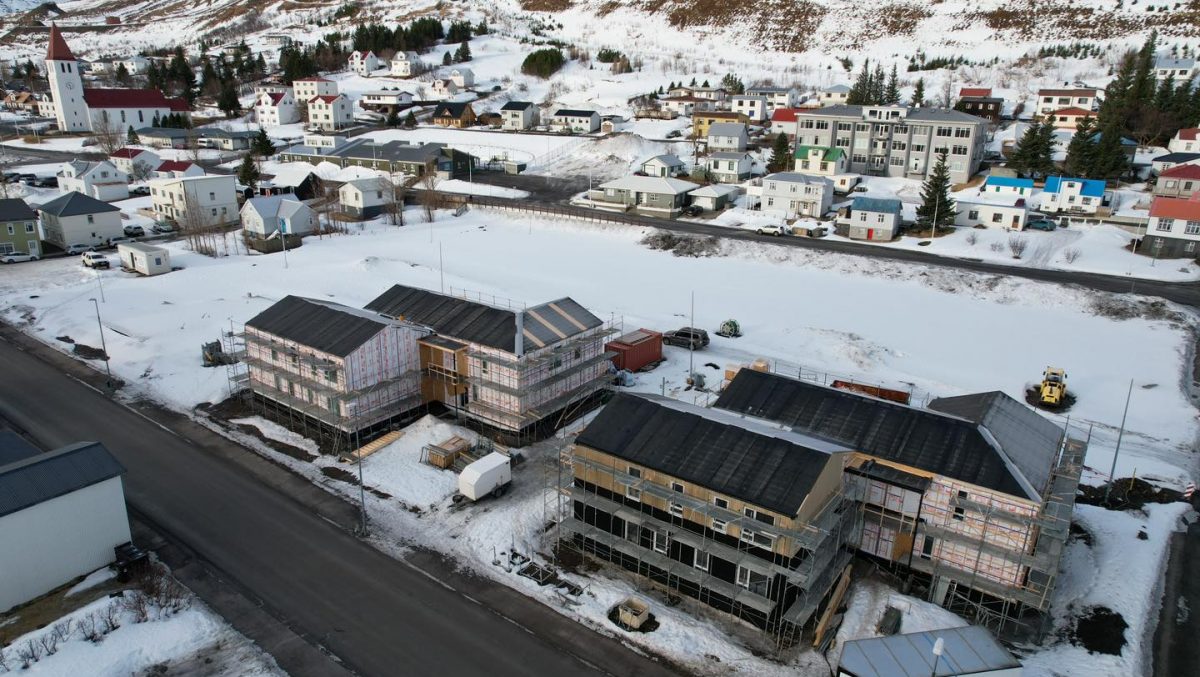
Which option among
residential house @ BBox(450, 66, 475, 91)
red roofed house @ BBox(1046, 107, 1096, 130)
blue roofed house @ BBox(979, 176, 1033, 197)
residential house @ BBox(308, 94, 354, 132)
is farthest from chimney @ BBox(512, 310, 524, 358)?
residential house @ BBox(450, 66, 475, 91)

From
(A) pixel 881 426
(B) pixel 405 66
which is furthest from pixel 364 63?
(A) pixel 881 426

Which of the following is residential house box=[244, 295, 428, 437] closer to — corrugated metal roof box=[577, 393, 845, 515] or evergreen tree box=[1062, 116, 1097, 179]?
corrugated metal roof box=[577, 393, 845, 515]

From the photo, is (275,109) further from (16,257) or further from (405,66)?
(16,257)

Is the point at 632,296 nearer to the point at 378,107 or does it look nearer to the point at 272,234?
the point at 272,234

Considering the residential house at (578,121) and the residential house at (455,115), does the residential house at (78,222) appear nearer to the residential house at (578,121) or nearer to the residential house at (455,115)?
the residential house at (578,121)

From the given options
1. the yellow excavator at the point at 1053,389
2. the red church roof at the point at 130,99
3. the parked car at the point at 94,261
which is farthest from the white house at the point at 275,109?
the yellow excavator at the point at 1053,389

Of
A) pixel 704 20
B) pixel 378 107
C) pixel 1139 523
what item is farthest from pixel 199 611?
pixel 704 20
